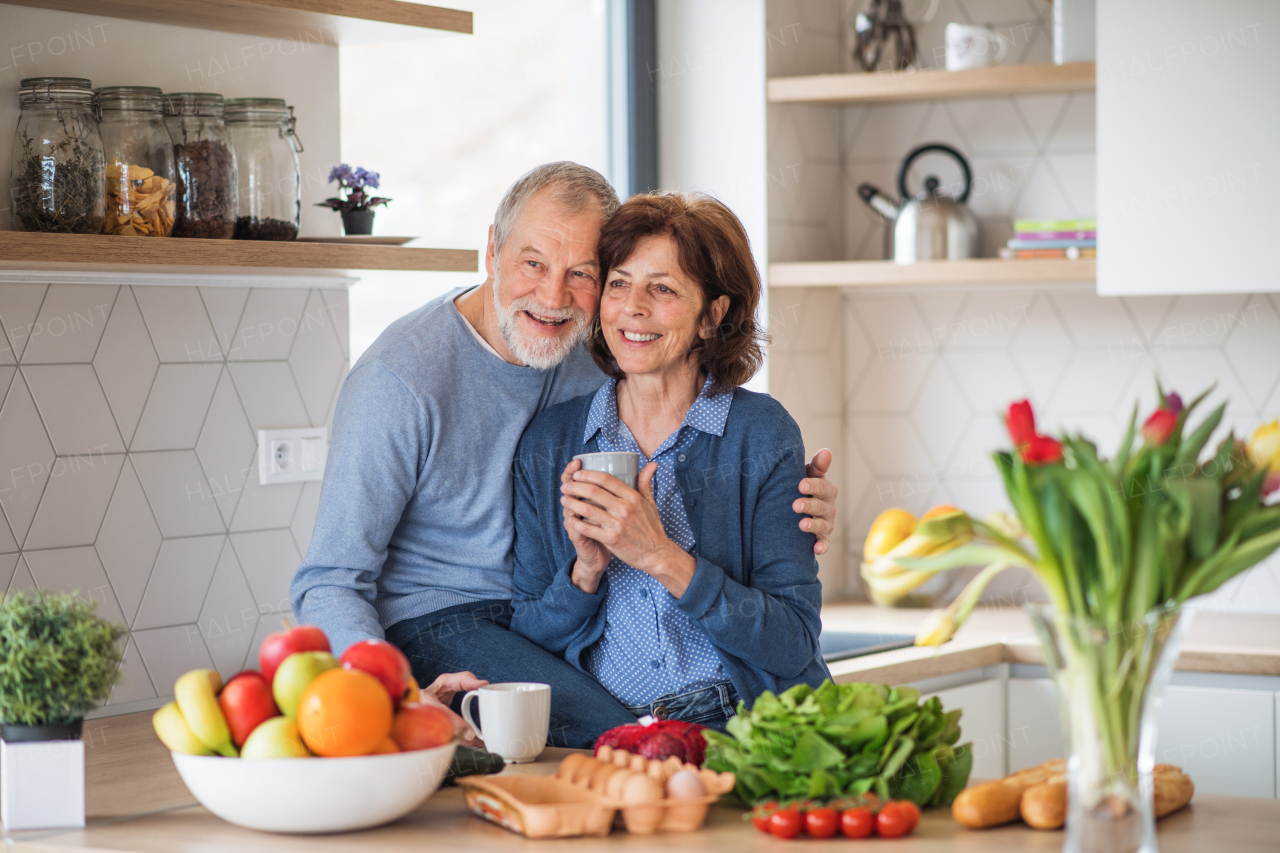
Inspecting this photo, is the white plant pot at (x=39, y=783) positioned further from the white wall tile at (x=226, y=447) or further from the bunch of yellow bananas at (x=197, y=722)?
the white wall tile at (x=226, y=447)

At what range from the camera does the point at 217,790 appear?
1.36 m

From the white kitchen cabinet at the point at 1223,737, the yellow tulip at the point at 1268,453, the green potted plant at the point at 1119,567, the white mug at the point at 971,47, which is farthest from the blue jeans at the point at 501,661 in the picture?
the white mug at the point at 971,47

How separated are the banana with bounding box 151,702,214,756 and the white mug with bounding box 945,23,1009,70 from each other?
2.42m

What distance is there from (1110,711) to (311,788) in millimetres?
716

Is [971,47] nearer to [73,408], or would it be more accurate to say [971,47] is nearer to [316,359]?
Result: [316,359]

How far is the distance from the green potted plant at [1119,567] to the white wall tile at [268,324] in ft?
4.92

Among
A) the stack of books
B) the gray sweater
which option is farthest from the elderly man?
the stack of books

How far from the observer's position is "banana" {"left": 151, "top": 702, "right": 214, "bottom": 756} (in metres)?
1.37

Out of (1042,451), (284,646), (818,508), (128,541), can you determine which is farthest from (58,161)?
(1042,451)

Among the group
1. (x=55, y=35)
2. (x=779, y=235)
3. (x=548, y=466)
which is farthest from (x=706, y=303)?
(x=779, y=235)

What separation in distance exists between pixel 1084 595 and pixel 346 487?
3.72 ft

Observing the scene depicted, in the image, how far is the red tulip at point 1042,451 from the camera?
116cm

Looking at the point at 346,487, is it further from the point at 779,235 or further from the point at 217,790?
the point at 779,235

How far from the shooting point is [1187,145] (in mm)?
2943
